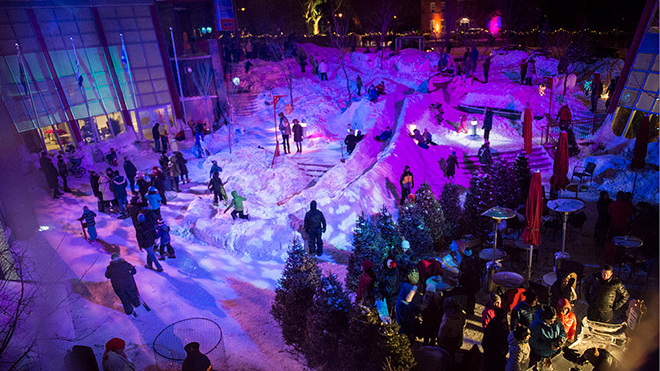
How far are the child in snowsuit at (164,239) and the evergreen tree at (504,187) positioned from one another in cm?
911

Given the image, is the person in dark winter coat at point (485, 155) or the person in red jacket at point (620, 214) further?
the person in dark winter coat at point (485, 155)

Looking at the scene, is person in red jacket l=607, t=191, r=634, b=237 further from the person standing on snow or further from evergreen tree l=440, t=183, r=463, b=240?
the person standing on snow

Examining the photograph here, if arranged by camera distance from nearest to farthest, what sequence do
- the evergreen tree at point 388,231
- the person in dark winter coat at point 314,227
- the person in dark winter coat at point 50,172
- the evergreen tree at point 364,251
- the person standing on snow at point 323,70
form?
the evergreen tree at point 364,251 < the evergreen tree at point 388,231 < the person in dark winter coat at point 314,227 < the person in dark winter coat at point 50,172 < the person standing on snow at point 323,70

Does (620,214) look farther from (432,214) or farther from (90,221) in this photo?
(90,221)

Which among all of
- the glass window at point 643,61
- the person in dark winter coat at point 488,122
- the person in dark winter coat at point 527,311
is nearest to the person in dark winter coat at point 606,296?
the person in dark winter coat at point 527,311

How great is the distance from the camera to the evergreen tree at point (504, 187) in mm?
11703

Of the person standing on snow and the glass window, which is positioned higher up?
the glass window

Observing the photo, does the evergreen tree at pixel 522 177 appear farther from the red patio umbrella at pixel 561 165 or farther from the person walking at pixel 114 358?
the person walking at pixel 114 358

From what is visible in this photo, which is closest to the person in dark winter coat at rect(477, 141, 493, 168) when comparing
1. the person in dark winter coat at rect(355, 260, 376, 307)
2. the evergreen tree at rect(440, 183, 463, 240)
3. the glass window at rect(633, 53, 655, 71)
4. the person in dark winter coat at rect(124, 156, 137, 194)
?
the evergreen tree at rect(440, 183, 463, 240)

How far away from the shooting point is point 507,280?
27.9 feet

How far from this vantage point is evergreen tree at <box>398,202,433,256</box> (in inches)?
409

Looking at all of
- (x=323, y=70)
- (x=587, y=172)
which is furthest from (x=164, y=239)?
(x=323, y=70)

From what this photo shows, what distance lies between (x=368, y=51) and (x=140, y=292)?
29.9 metres

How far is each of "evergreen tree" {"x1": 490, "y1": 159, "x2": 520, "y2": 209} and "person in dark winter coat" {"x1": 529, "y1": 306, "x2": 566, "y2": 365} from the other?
18.4 ft
